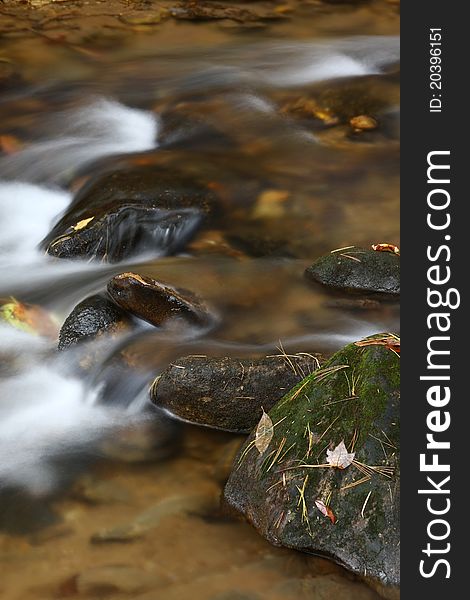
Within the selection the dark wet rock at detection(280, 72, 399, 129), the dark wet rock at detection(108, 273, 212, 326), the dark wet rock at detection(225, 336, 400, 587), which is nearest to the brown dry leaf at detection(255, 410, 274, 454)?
the dark wet rock at detection(225, 336, 400, 587)

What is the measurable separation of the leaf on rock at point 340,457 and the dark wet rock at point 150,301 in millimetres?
2015

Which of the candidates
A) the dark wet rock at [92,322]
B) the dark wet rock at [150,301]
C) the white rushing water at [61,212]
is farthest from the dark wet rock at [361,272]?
the dark wet rock at [92,322]

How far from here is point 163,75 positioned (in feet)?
35.6

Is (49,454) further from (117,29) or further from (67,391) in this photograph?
(117,29)

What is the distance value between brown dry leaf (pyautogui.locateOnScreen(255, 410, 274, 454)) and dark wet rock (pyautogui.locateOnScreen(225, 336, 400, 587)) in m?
0.03

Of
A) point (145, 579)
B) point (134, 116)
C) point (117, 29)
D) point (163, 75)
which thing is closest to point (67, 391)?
point (145, 579)

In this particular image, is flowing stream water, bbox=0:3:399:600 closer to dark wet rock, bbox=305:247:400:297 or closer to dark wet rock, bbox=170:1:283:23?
dark wet rock, bbox=305:247:400:297

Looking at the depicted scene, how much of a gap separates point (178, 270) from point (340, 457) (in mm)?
2824

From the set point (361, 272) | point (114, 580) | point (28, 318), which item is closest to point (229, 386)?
point (114, 580)

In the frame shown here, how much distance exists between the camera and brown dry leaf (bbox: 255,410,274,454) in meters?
4.40

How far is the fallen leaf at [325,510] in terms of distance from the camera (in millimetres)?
3984

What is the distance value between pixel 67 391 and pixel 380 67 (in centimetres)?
650

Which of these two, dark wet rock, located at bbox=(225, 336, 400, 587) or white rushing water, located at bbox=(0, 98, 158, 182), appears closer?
dark wet rock, located at bbox=(225, 336, 400, 587)

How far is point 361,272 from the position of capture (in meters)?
6.43
